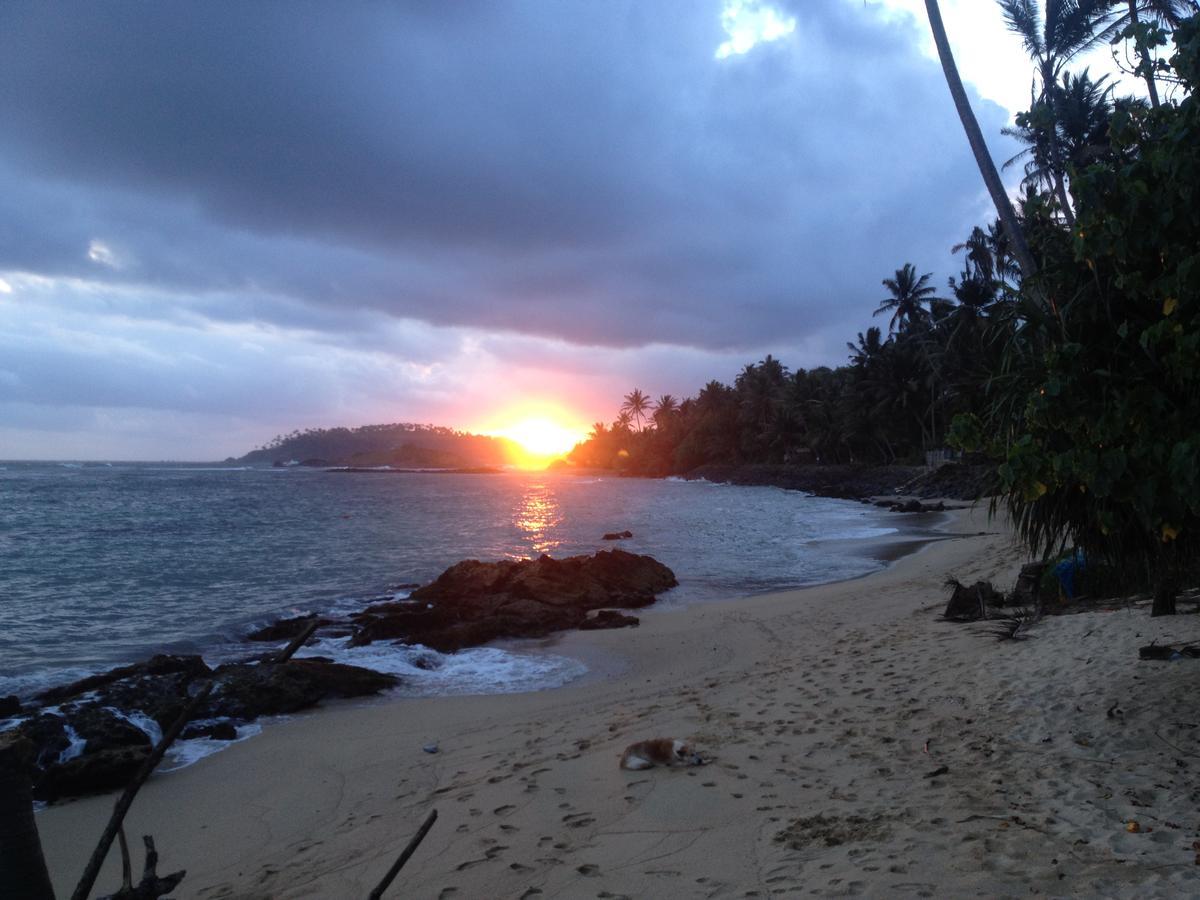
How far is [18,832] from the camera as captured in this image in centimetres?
211

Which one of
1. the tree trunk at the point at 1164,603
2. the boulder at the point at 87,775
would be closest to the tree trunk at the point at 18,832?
the boulder at the point at 87,775

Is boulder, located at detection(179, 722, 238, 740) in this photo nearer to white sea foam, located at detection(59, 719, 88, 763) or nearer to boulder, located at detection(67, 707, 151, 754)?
boulder, located at detection(67, 707, 151, 754)

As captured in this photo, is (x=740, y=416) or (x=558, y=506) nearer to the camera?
(x=558, y=506)

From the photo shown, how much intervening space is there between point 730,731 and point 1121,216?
5034 millimetres

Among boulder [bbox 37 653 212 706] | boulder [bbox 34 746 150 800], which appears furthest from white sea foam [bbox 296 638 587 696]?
boulder [bbox 34 746 150 800]

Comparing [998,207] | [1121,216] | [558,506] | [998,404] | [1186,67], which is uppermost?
[998,207]

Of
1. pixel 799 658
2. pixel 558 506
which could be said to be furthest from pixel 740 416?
pixel 799 658

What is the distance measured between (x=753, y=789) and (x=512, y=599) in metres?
10.1

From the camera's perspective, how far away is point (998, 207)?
26.5 feet

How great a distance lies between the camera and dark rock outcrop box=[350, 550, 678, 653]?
43.1 ft

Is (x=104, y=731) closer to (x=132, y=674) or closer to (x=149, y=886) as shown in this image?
(x=132, y=674)

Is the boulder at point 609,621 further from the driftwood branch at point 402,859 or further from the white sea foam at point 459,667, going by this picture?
the driftwood branch at point 402,859

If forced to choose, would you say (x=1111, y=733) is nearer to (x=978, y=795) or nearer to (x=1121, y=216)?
(x=978, y=795)

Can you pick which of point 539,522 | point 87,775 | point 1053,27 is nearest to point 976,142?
point 1053,27
